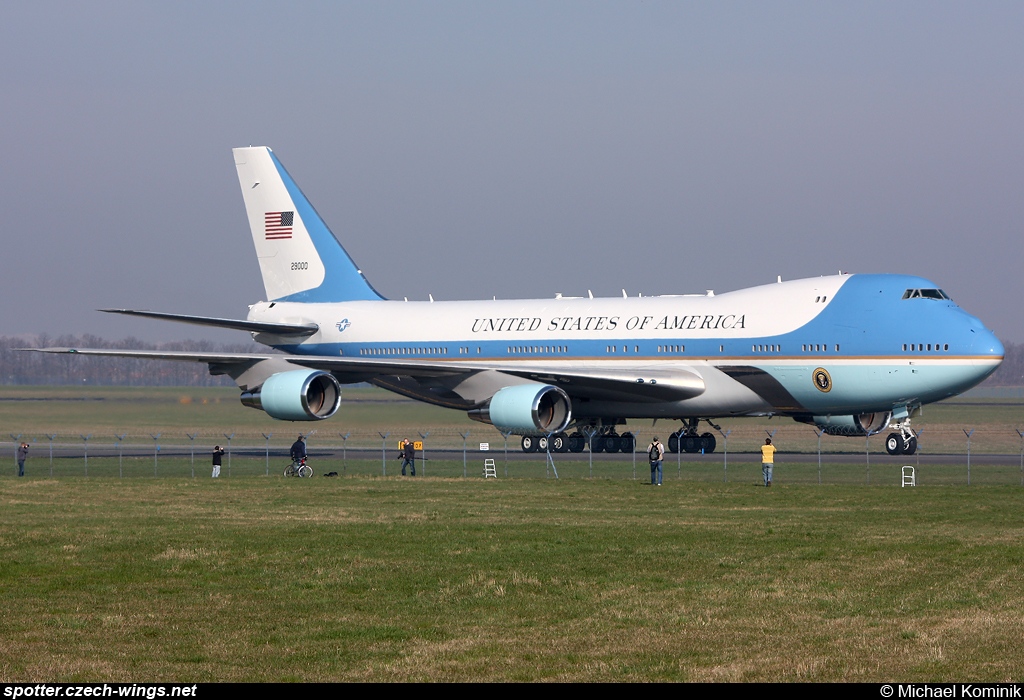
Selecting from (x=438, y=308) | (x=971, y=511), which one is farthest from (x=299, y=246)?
(x=971, y=511)

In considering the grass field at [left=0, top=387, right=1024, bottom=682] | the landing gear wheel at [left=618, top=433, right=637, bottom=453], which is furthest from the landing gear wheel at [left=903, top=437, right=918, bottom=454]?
the landing gear wheel at [left=618, top=433, right=637, bottom=453]

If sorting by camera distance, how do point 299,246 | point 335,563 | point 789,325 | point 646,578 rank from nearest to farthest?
point 646,578, point 335,563, point 789,325, point 299,246

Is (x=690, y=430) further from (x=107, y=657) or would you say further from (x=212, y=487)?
(x=107, y=657)

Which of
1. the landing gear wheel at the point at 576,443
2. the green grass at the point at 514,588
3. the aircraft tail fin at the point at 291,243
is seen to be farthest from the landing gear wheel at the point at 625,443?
the green grass at the point at 514,588

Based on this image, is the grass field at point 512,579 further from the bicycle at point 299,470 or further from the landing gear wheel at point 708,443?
the landing gear wheel at point 708,443

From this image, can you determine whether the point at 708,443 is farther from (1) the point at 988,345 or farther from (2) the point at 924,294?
(1) the point at 988,345

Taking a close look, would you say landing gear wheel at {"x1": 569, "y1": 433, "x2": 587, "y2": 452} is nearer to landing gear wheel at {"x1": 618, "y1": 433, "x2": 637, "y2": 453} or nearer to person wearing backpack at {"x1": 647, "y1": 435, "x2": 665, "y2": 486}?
landing gear wheel at {"x1": 618, "y1": 433, "x2": 637, "y2": 453}

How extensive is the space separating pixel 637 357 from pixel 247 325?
1520cm

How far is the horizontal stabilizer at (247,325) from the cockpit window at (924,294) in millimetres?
23514

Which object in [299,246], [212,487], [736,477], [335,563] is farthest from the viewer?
[299,246]

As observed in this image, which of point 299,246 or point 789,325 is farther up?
point 299,246

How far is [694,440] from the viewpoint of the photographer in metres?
48.7

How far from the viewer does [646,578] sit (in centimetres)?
1877

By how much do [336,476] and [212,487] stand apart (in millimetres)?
4935
